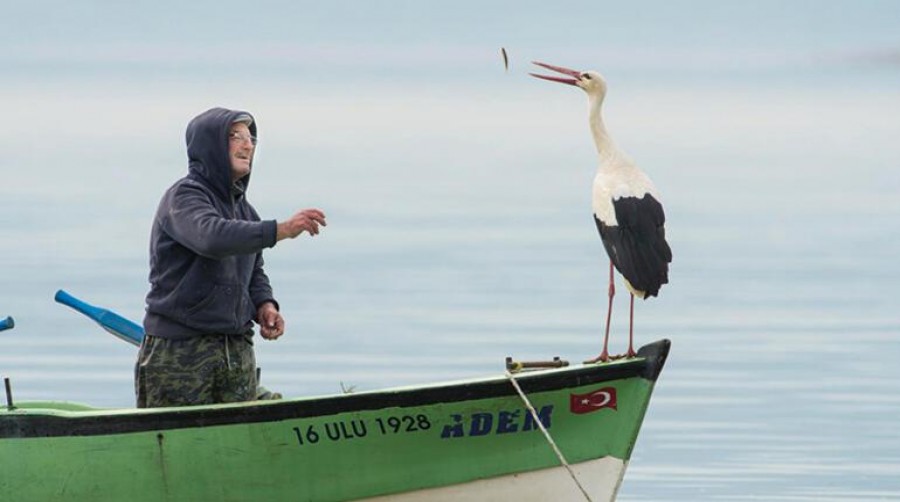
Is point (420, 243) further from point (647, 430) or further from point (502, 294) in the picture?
point (647, 430)

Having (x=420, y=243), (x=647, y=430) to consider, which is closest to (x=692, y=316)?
(x=647, y=430)

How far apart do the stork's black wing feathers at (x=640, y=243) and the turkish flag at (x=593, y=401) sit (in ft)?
1.55

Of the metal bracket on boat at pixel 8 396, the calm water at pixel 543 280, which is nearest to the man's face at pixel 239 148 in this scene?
the metal bracket on boat at pixel 8 396

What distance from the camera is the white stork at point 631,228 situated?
506 inches

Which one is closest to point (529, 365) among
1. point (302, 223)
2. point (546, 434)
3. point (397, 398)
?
point (546, 434)

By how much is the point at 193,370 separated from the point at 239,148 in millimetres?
890

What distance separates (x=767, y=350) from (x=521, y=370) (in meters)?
10.2

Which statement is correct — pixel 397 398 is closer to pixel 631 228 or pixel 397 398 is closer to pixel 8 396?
pixel 631 228

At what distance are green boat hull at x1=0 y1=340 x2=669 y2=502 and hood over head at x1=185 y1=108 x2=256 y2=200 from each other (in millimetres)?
911

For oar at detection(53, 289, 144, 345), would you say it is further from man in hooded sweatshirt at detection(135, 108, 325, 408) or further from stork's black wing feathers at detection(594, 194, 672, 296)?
stork's black wing feathers at detection(594, 194, 672, 296)

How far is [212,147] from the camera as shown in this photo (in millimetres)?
12758

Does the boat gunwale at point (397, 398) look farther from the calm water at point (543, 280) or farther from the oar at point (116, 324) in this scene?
the calm water at point (543, 280)

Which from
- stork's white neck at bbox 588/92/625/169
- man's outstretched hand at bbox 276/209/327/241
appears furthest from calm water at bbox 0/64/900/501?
man's outstretched hand at bbox 276/209/327/241

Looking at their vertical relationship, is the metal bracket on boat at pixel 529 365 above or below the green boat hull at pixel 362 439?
above
